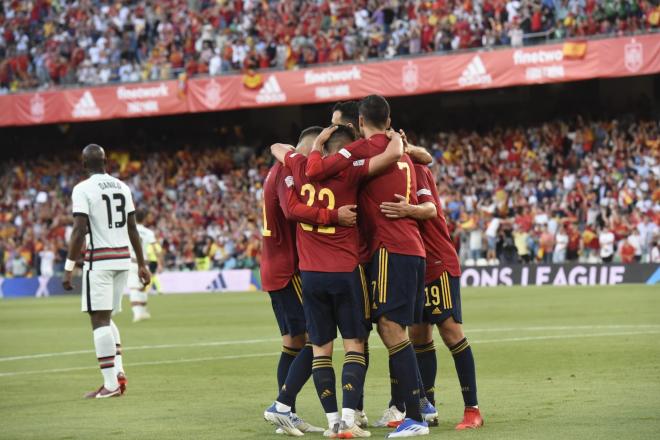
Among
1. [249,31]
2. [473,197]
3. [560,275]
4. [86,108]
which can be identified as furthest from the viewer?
[86,108]

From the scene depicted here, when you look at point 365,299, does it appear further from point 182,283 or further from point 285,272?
point 182,283

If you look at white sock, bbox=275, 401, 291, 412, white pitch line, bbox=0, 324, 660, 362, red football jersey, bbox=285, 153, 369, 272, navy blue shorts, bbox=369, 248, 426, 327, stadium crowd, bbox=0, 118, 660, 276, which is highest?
red football jersey, bbox=285, 153, 369, 272

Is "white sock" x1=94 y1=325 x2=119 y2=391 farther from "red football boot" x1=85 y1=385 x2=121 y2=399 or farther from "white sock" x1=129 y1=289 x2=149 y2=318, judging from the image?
"white sock" x1=129 y1=289 x2=149 y2=318

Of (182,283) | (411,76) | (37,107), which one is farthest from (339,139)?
(37,107)

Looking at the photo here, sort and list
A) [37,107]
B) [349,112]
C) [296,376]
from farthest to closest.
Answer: [37,107], [296,376], [349,112]

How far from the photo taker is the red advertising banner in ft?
121

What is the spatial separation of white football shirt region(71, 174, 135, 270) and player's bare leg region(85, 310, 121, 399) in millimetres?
535

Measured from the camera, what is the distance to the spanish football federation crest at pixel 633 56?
119 ft

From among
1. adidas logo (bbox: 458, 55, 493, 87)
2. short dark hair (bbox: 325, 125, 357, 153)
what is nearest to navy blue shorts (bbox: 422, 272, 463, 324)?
short dark hair (bbox: 325, 125, 357, 153)

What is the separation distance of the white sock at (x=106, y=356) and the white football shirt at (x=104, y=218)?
679 mm

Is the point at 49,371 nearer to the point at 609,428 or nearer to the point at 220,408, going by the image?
the point at 220,408

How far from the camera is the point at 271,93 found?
42750 mm

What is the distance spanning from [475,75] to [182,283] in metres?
11.8

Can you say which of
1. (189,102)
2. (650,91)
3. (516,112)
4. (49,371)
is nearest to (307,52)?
(189,102)
